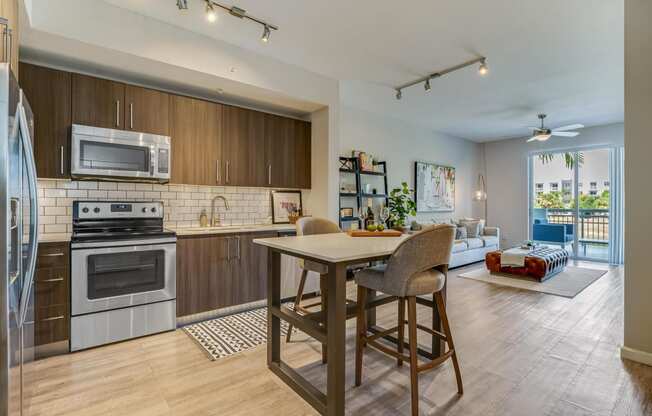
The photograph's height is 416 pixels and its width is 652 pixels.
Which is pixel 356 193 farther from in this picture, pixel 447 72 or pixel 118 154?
pixel 118 154

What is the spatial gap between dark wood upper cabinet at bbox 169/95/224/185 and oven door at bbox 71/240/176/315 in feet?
2.68

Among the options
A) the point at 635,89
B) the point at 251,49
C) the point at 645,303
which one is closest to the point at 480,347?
the point at 645,303

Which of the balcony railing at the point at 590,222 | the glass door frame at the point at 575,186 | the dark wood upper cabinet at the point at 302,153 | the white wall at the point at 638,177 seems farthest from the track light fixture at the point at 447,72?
the balcony railing at the point at 590,222

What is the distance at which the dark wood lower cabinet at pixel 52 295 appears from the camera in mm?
2363

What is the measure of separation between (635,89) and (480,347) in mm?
2274

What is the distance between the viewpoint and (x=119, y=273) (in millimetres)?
2693

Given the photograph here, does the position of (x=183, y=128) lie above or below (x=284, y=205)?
above

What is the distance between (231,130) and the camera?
3580 millimetres

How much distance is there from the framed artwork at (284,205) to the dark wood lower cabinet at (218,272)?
69 cm

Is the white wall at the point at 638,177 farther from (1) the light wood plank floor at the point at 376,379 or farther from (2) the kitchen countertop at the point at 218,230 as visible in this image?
(2) the kitchen countertop at the point at 218,230

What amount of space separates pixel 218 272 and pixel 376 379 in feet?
6.17

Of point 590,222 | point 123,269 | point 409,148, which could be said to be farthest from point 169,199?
point 590,222

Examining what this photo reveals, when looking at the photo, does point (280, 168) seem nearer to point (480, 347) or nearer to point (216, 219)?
point (216, 219)

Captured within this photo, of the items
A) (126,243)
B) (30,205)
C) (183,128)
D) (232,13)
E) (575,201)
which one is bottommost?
(126,243)
